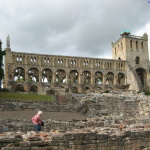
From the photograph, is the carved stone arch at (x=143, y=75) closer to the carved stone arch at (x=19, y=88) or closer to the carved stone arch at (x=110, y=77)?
the carved stone arch at (x=110, y=77)

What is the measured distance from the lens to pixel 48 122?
21297mm

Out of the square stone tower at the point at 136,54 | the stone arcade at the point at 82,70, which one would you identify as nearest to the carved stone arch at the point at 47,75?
the stone arcade at the point at 82,70

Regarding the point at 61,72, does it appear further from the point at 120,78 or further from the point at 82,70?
the point at 120,78

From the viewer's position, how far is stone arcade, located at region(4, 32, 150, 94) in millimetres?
67438

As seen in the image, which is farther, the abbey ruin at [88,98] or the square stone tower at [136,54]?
the square stone tower at [136,54]

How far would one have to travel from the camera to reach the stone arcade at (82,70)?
67.4 meters

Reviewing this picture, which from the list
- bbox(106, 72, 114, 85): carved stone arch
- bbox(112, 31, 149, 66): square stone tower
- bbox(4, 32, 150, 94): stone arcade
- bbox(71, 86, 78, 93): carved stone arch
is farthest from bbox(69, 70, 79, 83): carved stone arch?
bbox(112, 31, 149, 66): square stone tower

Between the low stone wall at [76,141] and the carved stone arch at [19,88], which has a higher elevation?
the carved stone arch at [19,88]

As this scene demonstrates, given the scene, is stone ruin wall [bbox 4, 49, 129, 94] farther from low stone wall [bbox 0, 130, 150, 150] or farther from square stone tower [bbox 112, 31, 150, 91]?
low stone wall [bbox 0, 130, 150, 150]

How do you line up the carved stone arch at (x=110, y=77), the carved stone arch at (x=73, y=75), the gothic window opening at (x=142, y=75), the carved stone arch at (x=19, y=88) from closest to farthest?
the carved stone arch at (x=19, y=88) → the carved stone arch at (x=73, y=75) → the carved stone arch at (x=110, y=77) → the gothic window opening at (x=142, y=75)

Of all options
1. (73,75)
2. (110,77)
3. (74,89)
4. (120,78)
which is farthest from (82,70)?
(120,78)

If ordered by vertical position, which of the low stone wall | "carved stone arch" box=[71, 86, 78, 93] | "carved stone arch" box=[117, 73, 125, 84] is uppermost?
"carved stone arch" box=[117, 73, 125, 84]

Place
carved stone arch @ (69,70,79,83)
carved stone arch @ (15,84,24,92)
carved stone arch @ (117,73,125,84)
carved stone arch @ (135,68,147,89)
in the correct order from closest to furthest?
carved stone arch @ (15,84,24,92) → carved stone arch @ (69,70,79,83) → carved stone arch @ (117,73,125,84) → carved stone arch @ (135,68,147,89)

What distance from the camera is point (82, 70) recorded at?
74.3 metres
